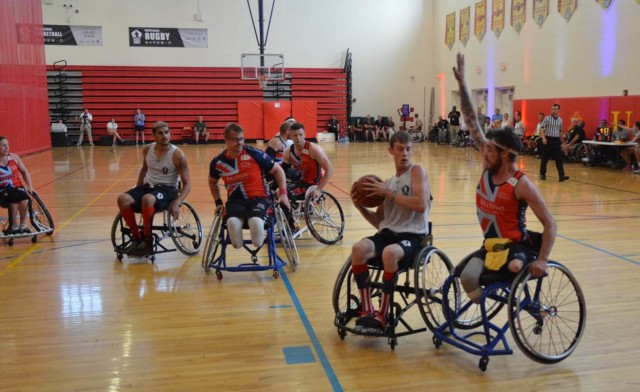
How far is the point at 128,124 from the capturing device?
2181cm

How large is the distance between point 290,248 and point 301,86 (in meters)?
18.2

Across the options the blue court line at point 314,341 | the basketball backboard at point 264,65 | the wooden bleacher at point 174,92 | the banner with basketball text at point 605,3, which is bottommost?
the blue court line at point 314,341

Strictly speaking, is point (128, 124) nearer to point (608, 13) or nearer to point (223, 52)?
point (223, 52)

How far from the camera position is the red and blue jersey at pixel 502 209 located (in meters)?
3.03

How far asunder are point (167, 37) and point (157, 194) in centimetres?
1761

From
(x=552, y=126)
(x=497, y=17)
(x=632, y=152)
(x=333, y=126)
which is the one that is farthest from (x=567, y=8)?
(x=333, y=126)

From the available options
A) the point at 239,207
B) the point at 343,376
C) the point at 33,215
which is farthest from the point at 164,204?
the point at 343,376

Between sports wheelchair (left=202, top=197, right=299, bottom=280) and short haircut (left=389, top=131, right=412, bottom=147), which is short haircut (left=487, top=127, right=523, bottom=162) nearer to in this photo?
short haircut (left=389, top=131, right=412, bottom=147)

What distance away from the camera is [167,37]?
21.5 m

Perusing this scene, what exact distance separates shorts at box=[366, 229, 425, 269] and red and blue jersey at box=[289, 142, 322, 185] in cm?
280

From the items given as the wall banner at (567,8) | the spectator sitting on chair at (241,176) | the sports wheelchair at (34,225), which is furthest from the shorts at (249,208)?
the wall banner at (567,8)

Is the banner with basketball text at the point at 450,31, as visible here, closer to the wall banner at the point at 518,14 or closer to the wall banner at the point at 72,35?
the wall banner at the point at 518,14

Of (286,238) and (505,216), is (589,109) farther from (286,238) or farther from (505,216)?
(505,216)

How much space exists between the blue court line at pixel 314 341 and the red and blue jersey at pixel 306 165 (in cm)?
169
